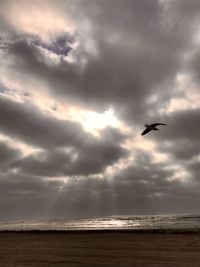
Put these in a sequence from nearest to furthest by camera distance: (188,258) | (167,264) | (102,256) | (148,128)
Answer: (167,264)
(188,258)
(102,256)
(148,128)

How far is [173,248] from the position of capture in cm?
1875

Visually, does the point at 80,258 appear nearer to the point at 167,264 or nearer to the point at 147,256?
the point at 147,256

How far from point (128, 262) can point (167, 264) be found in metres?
1.68

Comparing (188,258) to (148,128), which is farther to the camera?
(148,128)

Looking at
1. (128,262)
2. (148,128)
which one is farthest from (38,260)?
(148,128)

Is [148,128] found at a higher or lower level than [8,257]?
higher

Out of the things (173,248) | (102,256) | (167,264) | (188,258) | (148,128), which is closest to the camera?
(167,264)

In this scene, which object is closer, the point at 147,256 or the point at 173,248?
the point at 147,256

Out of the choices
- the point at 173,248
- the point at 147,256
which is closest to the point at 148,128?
the point at 173,248

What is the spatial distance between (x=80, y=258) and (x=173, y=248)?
19.1ft

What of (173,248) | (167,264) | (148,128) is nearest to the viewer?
(167,264)

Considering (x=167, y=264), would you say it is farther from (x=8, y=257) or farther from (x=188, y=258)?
(x=8, y=257)

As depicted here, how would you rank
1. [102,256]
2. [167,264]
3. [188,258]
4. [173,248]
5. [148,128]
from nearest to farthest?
[167,264] → [188,258] → [102,256] → [173,248] → [148,128]

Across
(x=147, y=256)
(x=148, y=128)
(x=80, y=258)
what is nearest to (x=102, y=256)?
(x=80, y=258)
